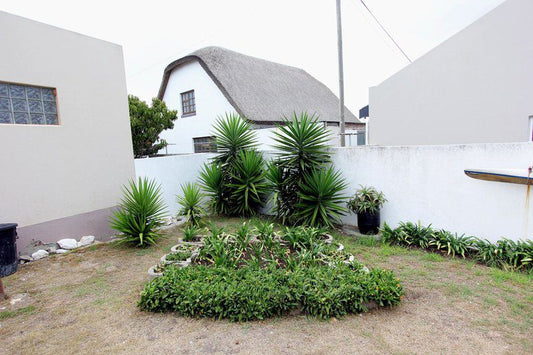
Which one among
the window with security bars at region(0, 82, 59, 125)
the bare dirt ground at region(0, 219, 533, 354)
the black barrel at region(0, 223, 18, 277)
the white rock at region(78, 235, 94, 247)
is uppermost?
the window with security bars at region(0, 82, 59, 125)

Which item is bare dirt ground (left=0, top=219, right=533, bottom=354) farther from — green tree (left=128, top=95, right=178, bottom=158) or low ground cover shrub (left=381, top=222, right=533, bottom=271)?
green tree (left=128, top=95, right=178, bottom=158)

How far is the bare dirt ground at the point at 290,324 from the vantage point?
7.98ft

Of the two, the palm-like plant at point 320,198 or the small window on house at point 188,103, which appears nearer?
the palm-like plant at point 320,198

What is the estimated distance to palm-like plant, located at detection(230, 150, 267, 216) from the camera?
665 cm

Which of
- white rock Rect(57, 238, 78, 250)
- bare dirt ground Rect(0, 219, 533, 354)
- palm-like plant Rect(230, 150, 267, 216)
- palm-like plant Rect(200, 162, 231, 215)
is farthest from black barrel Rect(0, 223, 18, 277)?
palm-like plant Rect(230, 150, 267, 216)

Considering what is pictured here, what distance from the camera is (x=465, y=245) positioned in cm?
430

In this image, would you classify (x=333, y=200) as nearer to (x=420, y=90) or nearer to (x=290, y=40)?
(x=420, y=90)

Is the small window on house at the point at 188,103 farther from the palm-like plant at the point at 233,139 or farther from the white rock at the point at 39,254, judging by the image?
the white rock at the point at 39,254

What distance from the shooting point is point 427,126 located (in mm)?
7867

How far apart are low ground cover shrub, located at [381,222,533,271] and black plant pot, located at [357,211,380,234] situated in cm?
15

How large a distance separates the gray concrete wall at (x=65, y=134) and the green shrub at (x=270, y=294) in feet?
10.5

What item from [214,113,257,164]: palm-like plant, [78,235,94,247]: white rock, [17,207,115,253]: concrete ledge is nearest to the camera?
[17,207,115,253]: concrete ledge

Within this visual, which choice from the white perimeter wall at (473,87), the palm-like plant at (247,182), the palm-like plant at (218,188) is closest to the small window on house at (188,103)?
the palm-like plant at (218,188)

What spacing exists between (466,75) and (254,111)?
8169mm
